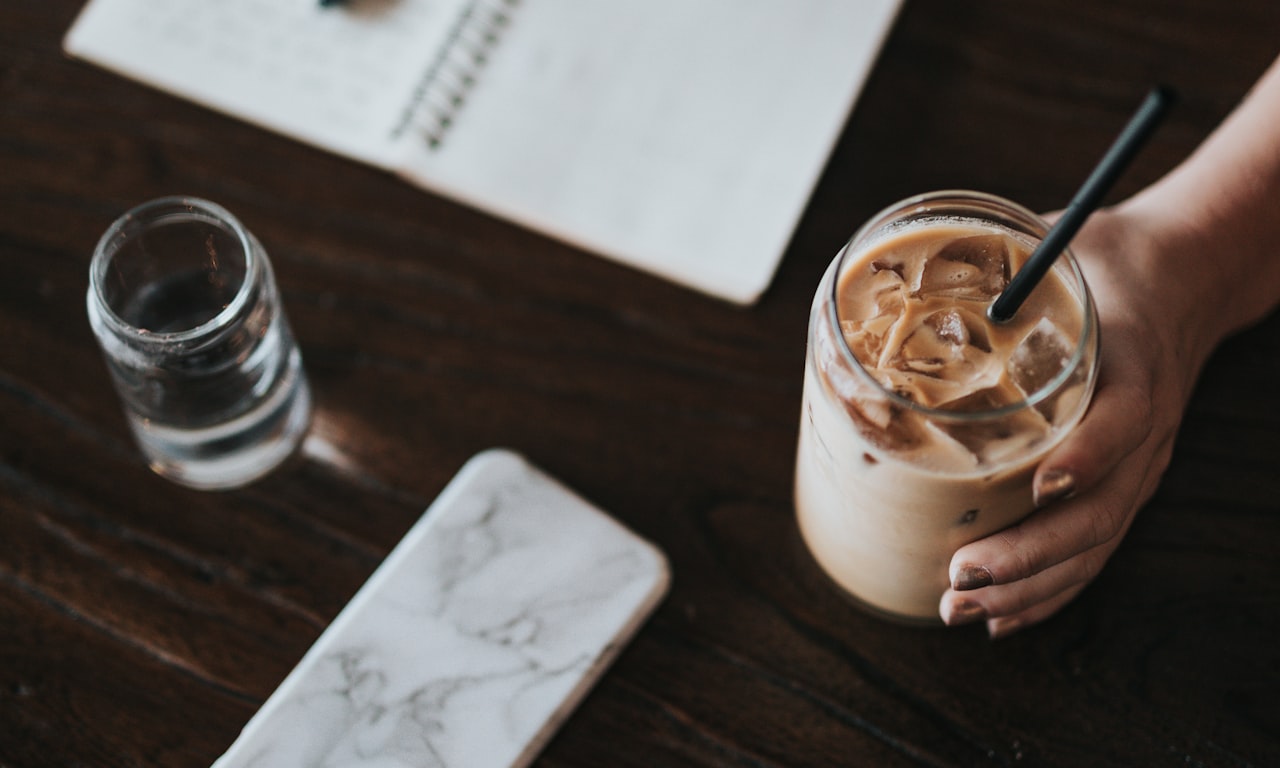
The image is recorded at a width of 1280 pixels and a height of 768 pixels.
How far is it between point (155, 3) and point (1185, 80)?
0.81m

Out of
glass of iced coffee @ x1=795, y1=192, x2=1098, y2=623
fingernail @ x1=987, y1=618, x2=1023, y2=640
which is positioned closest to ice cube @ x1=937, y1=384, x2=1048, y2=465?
glass of iced coffee @ x1=795, y1=192, x2=1098, y2=623

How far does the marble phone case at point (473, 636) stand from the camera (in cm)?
63

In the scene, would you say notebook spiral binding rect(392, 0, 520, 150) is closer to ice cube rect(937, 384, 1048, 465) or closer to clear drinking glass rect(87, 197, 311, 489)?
clear drinking glass rect(87, 197, 311, 489)

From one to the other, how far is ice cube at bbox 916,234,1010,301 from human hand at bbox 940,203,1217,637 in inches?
2.9

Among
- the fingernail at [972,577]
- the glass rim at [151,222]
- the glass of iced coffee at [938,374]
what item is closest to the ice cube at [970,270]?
the glass of iced coffee at [938,374]

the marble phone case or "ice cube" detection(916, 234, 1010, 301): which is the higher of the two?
"ice cube" detection(916, 234, 1010, 301)

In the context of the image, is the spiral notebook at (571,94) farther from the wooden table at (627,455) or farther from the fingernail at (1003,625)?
the fingernail at (1003,625)

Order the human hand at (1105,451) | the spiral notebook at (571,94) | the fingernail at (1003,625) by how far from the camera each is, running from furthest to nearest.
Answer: the spiral notebook at (571,94)
the fingernail at (1003,625)
the human hand at (1105,451)

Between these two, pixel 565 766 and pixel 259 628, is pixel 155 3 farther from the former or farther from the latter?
pixel 565 766

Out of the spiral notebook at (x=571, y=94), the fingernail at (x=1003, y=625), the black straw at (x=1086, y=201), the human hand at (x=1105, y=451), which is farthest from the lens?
the spiral notebook at (x=571, y=94)

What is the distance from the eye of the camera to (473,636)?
66cm

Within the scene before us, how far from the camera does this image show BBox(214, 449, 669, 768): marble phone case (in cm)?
63

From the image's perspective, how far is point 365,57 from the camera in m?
0.88

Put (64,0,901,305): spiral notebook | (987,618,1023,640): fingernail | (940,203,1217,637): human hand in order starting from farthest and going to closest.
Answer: (64,0,901,305): spiral notebook < (987,618,1023,640): fingernail < (940,203,1217,637): human hand
